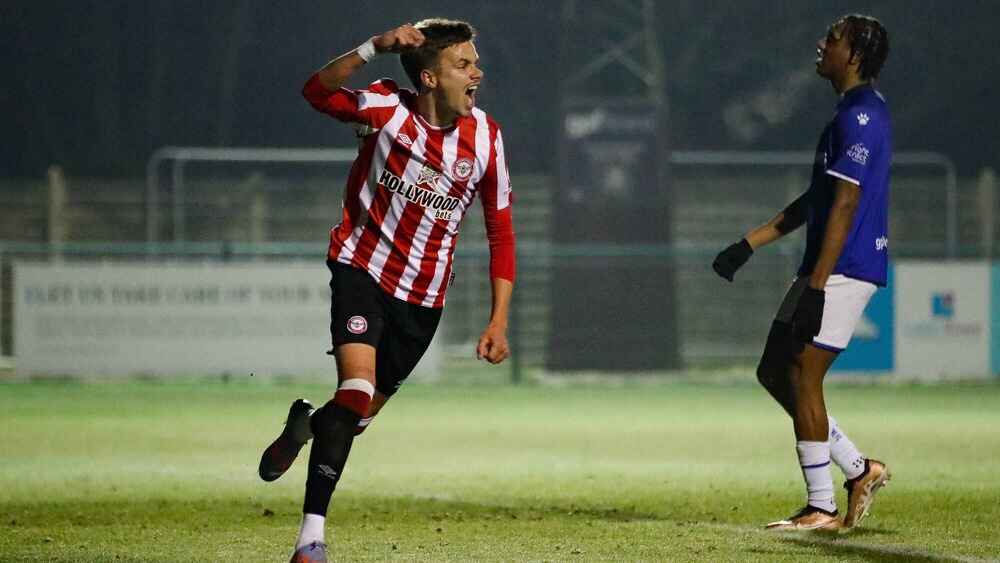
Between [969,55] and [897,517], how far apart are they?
2360cm

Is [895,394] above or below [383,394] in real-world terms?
below

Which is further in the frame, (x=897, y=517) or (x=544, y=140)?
(x=544, y=140)

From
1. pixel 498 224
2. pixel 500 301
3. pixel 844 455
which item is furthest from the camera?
pixel 844 455

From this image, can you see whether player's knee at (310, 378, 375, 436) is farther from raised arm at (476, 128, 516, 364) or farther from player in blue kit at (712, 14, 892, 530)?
player in blue kit at (712, 14, 892, 530)

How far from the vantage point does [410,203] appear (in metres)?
7.14

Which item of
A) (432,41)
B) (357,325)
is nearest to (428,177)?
(432,41)

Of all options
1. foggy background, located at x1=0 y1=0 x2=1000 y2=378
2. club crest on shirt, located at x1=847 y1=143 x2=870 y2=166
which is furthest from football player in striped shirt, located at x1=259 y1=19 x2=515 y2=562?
foggy background, located at x1=0 y1=0 x2=1000 y2=378

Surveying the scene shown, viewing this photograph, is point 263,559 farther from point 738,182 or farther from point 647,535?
point 738,182

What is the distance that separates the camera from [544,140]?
93.5ft

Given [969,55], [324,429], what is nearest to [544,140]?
[969,55]

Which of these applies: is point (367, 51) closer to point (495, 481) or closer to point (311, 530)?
point (311, 530)

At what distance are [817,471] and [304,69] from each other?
22.4 m

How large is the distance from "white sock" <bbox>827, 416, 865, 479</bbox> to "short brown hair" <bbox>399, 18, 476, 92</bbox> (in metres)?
2.57

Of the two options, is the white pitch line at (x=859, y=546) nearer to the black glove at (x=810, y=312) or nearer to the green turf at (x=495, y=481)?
the green turf at (x=495, y=481)
